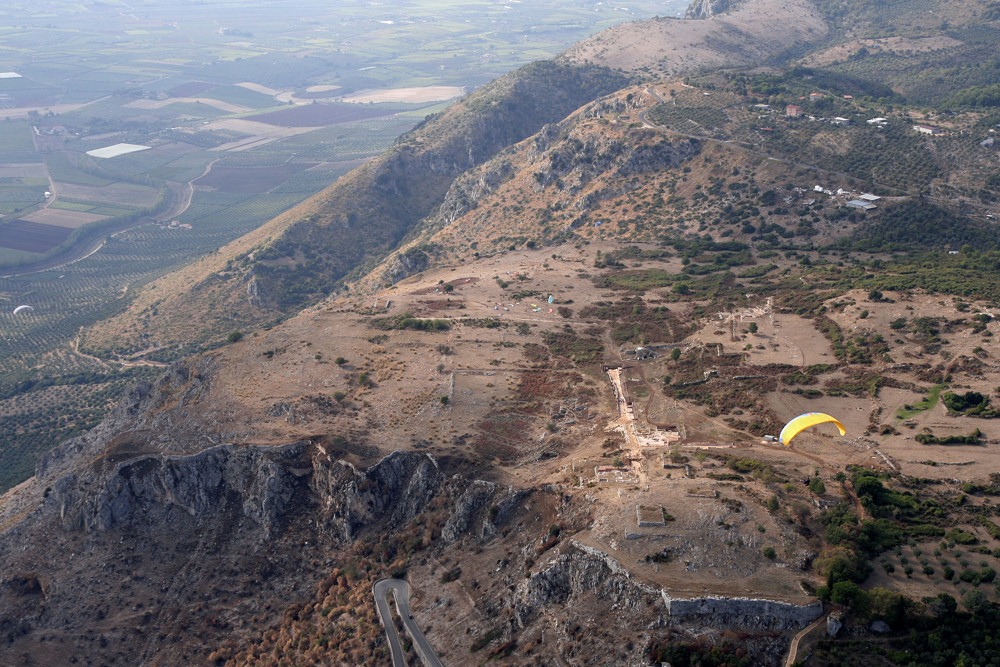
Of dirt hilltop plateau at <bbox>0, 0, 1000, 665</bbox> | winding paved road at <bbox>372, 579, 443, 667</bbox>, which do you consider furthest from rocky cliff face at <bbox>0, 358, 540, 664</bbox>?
winding paved road at <bbox>372, 579, 443, 667</bbox>

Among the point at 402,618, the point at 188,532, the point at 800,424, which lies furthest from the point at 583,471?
the point at 188,532

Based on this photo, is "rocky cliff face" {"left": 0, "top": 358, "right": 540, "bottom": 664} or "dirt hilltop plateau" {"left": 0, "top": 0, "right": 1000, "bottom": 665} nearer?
"dirt hilltop plateau" {"left": 0, "top": 0, "right": 1000, "bottom": 665}

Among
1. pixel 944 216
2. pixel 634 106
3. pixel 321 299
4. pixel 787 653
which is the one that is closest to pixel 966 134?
pixel 944 216

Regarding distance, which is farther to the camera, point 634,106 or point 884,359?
point 634,106

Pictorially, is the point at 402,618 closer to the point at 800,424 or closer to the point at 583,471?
the point at 583,471

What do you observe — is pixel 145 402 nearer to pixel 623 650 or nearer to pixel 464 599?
pixel 464 599

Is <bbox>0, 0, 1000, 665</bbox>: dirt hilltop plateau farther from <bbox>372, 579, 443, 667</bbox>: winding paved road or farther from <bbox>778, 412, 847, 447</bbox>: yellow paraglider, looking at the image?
<bbox>778, 412, 847, 447</bbox>: yellow paraglider

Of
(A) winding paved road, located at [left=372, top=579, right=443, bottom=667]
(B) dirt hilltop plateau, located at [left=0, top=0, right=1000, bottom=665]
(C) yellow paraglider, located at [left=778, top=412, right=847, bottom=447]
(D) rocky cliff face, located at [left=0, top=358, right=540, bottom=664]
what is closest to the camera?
(B) dirt hilltop plateau, located at [left=0, top=0, right=1000, bottom=665]
